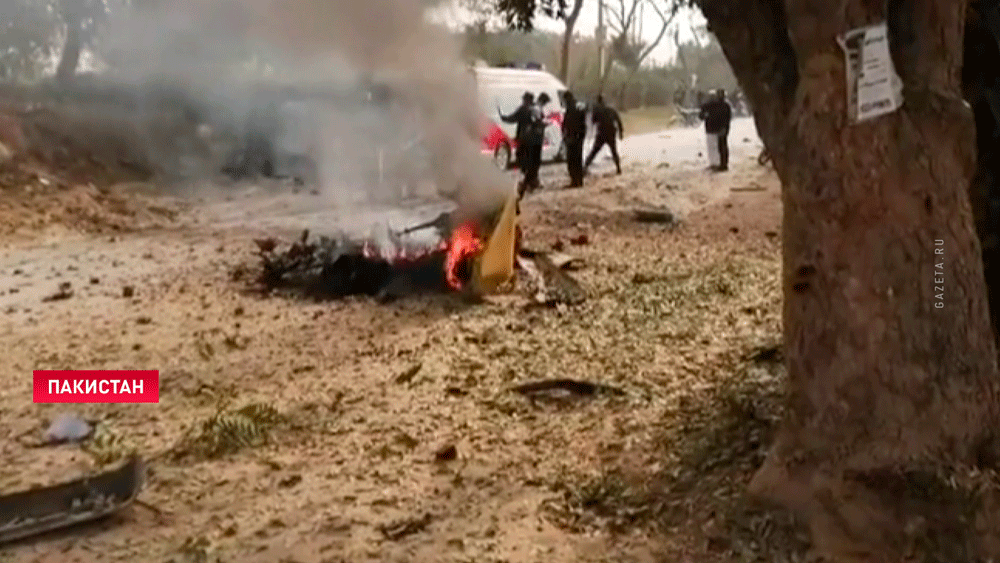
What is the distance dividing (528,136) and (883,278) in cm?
1267

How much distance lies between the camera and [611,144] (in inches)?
711

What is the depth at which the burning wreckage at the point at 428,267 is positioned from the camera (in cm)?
801

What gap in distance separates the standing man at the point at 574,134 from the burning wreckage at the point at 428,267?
25.9 ft

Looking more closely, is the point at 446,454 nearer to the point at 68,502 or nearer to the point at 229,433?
the point at 229,433

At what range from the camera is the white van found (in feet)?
51.3

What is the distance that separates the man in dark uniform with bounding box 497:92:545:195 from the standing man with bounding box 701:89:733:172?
3532 mm

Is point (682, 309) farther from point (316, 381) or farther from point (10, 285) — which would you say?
point (10, 285)

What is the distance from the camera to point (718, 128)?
18.3 m

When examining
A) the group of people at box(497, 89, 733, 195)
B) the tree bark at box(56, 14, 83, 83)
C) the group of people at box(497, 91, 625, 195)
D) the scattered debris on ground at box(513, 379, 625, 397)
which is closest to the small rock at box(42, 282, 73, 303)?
the scattered debris on ground at box(513, 379, 625, 397)

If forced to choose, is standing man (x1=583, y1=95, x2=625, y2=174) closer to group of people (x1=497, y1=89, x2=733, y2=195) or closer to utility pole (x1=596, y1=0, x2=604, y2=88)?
group of people (x1=497, y1=89, x2=733, y2=195)

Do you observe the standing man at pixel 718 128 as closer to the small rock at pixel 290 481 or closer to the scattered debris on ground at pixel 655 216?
the scattered debris on ground at pixel 655 216

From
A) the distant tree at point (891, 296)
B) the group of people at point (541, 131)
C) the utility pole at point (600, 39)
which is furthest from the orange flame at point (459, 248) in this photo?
the utility pole at point (600, 39)

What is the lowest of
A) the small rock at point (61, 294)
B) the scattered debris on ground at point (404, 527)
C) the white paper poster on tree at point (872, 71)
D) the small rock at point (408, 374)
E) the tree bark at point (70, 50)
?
the scattered debris on ground at point (404, 527)

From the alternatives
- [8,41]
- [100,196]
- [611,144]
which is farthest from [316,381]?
[8,41]
